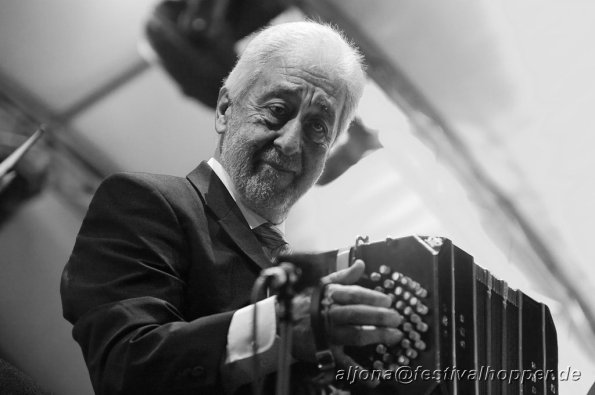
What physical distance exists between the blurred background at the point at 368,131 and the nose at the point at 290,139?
805mm

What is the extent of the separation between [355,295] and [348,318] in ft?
0.16

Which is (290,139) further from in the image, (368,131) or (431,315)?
(368,131)

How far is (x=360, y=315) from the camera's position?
1542mm

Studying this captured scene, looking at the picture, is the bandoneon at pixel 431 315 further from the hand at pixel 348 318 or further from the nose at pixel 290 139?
the nose at pixel 290 139

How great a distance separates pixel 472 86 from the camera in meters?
3.48

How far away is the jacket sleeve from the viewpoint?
5.27ft

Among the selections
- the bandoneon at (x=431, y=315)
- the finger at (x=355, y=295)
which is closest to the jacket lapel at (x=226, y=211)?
the bandoneon at (x=431, y=315)

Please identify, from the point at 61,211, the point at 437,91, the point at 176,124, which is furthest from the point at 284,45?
the point at 437,91

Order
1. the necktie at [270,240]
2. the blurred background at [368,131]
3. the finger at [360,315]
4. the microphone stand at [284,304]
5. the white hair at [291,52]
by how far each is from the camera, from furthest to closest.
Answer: the blurred background at [368,131] → the white hair at [291,52] → the necktie at [270,240] → the finger at [360,315] → the microphone stand at [284,304]

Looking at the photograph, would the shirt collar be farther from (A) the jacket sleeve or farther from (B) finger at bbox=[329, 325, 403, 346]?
(B) finger at bbox=[329, 325, 403, 346]

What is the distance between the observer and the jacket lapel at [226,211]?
6.56 feet

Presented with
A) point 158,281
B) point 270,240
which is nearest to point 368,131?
point 270,240

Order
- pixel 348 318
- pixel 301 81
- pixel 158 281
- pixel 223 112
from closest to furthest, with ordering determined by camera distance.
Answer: pixel 348 318, pixel 158 281, pixel 301 81, pixel 223 112

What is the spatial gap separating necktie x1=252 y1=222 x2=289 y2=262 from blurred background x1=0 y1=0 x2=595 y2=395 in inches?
29.2
